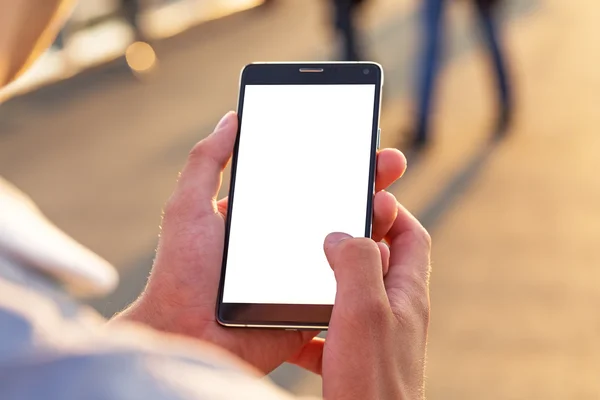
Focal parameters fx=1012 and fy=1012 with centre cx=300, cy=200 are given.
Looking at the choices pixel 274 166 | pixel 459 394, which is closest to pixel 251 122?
pixel 274 166

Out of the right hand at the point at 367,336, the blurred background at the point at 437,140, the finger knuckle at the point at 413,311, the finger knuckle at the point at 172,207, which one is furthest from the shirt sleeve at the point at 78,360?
the blurred background at the point at 437,140

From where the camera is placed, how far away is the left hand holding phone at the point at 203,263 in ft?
5.17

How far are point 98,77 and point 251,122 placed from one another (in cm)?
440

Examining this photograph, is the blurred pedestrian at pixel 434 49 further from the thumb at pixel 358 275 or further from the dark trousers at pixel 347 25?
the thumb at pixel 358 275

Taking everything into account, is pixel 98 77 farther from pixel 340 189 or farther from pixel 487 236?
pixel 340 189

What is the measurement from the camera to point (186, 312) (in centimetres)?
161

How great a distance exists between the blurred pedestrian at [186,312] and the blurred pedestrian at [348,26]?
130 inches

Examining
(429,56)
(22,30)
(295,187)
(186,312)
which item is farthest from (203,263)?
(429,56)

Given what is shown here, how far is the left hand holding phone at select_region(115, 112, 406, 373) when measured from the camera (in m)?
1.58

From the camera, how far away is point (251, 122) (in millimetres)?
1792

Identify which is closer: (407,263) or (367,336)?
(367,336)

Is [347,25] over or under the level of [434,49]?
over

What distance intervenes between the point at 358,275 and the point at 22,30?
0.55 m

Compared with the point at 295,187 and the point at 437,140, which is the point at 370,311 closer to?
the point at 295,187
